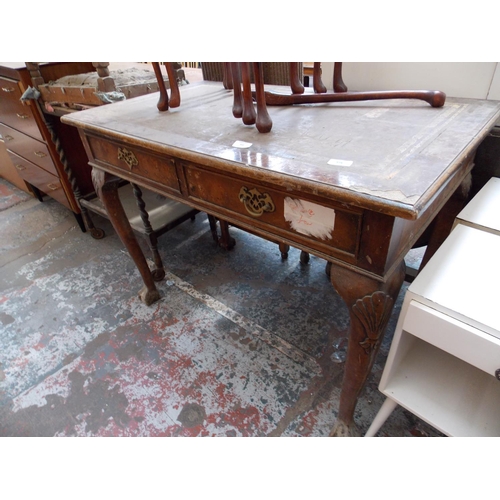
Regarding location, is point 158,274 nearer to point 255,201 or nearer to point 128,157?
point 128,157

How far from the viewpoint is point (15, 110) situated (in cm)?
186

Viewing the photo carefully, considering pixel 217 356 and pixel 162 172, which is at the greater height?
pixel 162 172

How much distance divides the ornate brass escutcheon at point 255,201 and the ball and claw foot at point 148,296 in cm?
95

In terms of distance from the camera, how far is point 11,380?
1.30 m

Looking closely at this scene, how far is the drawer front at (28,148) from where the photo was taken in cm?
191

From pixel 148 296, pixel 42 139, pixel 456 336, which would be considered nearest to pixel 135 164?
pixel 148 296

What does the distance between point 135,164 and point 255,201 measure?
46cm

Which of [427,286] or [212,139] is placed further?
[212,139]

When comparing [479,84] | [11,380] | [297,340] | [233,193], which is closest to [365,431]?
[297,340]

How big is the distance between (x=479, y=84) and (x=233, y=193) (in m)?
0.78

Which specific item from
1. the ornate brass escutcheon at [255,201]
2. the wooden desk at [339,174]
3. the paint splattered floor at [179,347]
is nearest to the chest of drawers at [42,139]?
the paint splattered floor at [179,347]

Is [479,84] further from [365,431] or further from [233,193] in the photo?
[365,431]

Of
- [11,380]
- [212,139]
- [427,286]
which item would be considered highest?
[212,139]

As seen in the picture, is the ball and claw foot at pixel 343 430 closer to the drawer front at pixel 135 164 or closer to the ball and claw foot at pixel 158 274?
the drawer front at pixel 135 164
